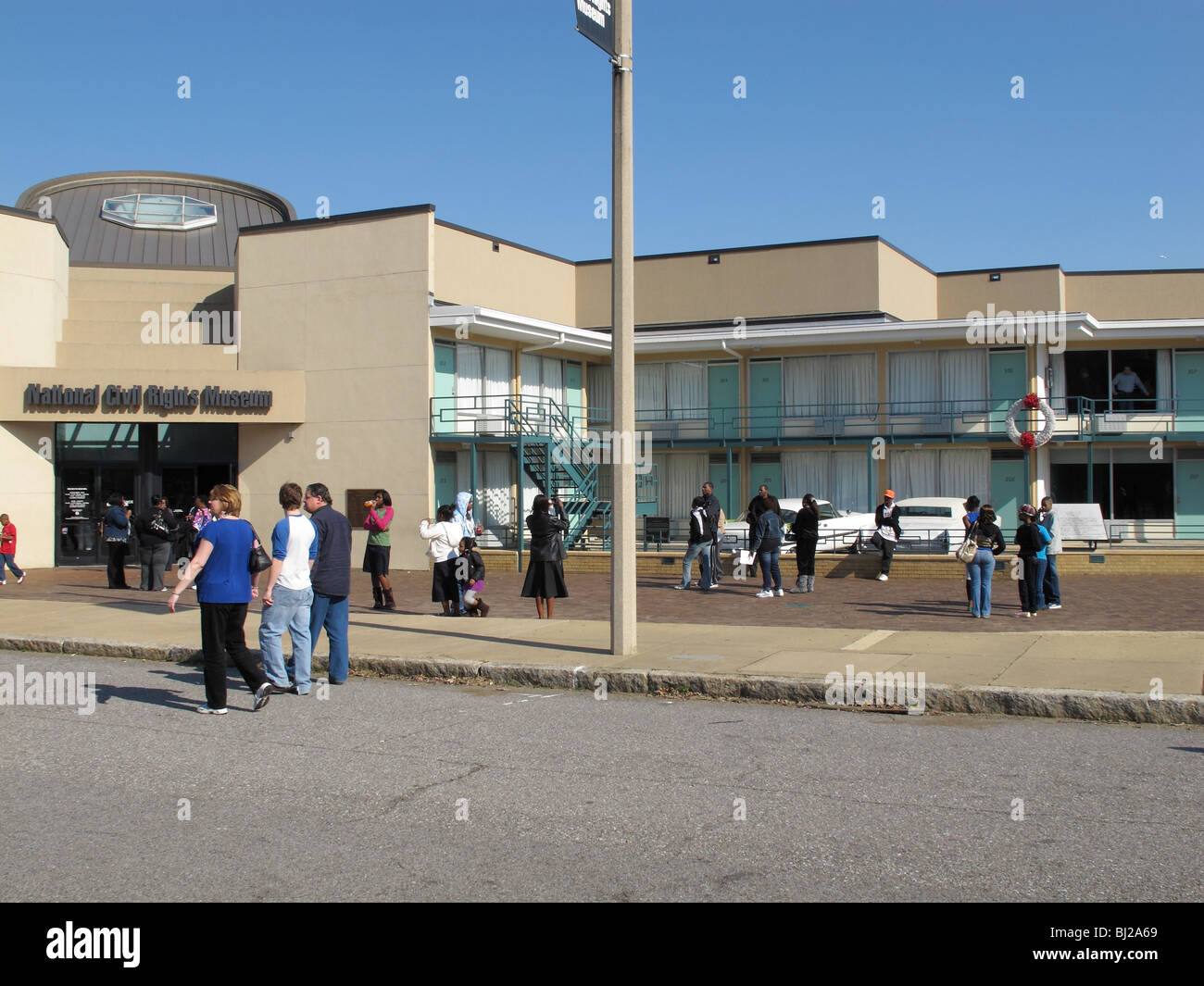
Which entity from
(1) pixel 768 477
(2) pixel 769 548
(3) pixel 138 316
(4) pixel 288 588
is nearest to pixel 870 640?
(2) pixel 769 548

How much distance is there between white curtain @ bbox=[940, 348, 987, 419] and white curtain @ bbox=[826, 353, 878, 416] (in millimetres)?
1815

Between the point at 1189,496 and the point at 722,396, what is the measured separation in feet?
41.0

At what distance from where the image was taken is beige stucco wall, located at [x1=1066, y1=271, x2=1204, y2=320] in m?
35.5

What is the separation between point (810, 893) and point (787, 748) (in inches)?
121

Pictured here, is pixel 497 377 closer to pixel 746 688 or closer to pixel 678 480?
pixel 678 480

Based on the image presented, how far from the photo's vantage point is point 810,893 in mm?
5020

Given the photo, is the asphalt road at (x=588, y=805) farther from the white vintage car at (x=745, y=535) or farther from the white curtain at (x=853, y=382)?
the white curtain at (x=853, y=382)

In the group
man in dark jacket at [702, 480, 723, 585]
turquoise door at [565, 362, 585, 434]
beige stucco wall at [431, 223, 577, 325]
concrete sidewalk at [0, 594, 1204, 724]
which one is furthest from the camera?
turquoise door at [565, 362, 585, 434]

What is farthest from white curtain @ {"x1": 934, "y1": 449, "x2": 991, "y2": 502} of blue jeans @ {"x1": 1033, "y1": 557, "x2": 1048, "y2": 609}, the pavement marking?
the pavement marking

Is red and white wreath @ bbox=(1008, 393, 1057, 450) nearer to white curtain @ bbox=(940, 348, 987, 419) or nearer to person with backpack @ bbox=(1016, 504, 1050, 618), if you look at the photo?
white curtain @ bbox=(940, 348, 987, 419)

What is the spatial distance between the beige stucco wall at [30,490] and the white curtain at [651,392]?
15560 mm
